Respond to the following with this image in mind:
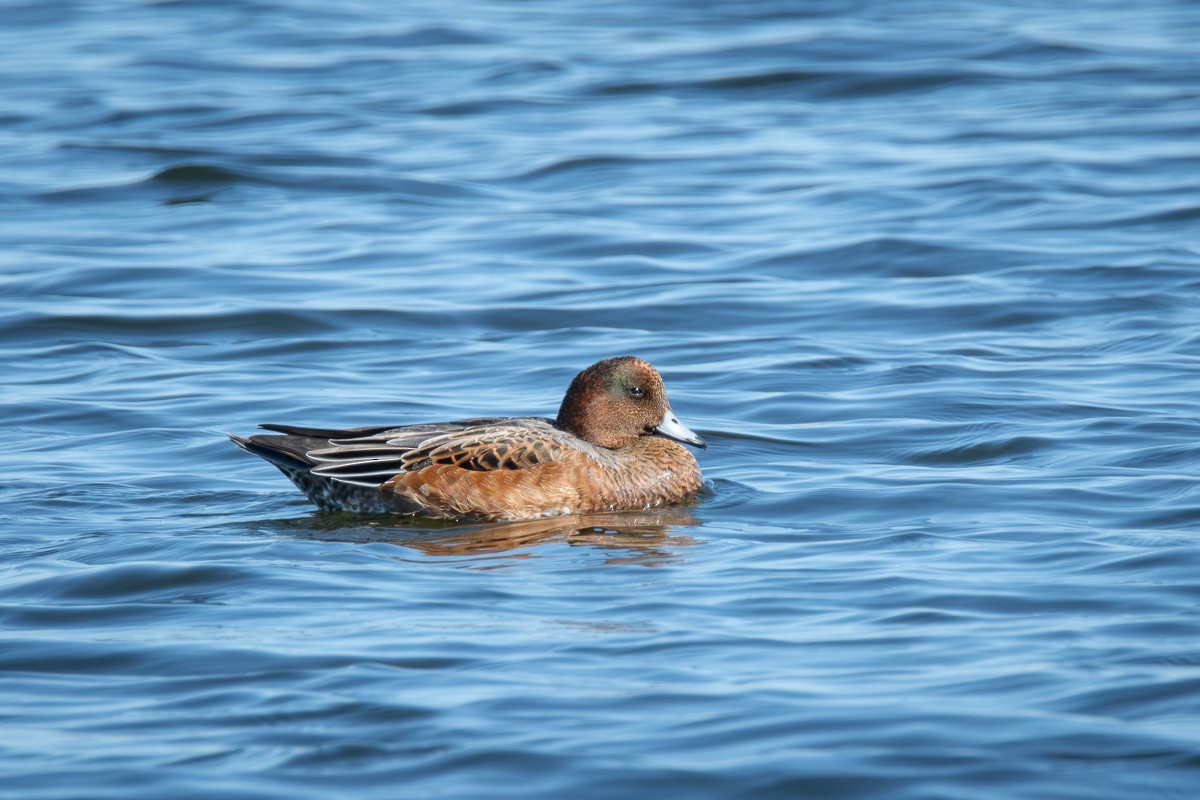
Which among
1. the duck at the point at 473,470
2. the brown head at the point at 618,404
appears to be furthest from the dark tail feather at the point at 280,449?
the brown head at the point at 618,404

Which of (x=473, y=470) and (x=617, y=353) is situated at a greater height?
(x=473, y=470)

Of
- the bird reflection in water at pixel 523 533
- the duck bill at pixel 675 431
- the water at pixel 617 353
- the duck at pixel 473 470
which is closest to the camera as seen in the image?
the water at pixel 617 353

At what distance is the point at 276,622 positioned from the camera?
21.4ft

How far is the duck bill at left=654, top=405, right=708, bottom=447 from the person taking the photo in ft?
29.1

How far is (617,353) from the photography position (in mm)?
11461

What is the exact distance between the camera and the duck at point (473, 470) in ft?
27.7

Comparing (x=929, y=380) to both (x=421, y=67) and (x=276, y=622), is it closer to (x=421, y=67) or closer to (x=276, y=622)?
(x=276, y=622)

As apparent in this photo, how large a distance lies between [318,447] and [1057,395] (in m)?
4.14

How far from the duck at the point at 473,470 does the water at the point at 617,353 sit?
18 cm

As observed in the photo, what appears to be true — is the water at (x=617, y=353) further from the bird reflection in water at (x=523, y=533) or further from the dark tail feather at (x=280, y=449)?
the dark tail feather at (x=280, y=449)

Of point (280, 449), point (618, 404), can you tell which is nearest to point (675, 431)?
point (618, 404)

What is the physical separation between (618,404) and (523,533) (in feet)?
3.92

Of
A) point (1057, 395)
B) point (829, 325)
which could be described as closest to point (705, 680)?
point (1057, 395)

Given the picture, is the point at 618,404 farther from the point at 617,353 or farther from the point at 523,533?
the point at 617,353
